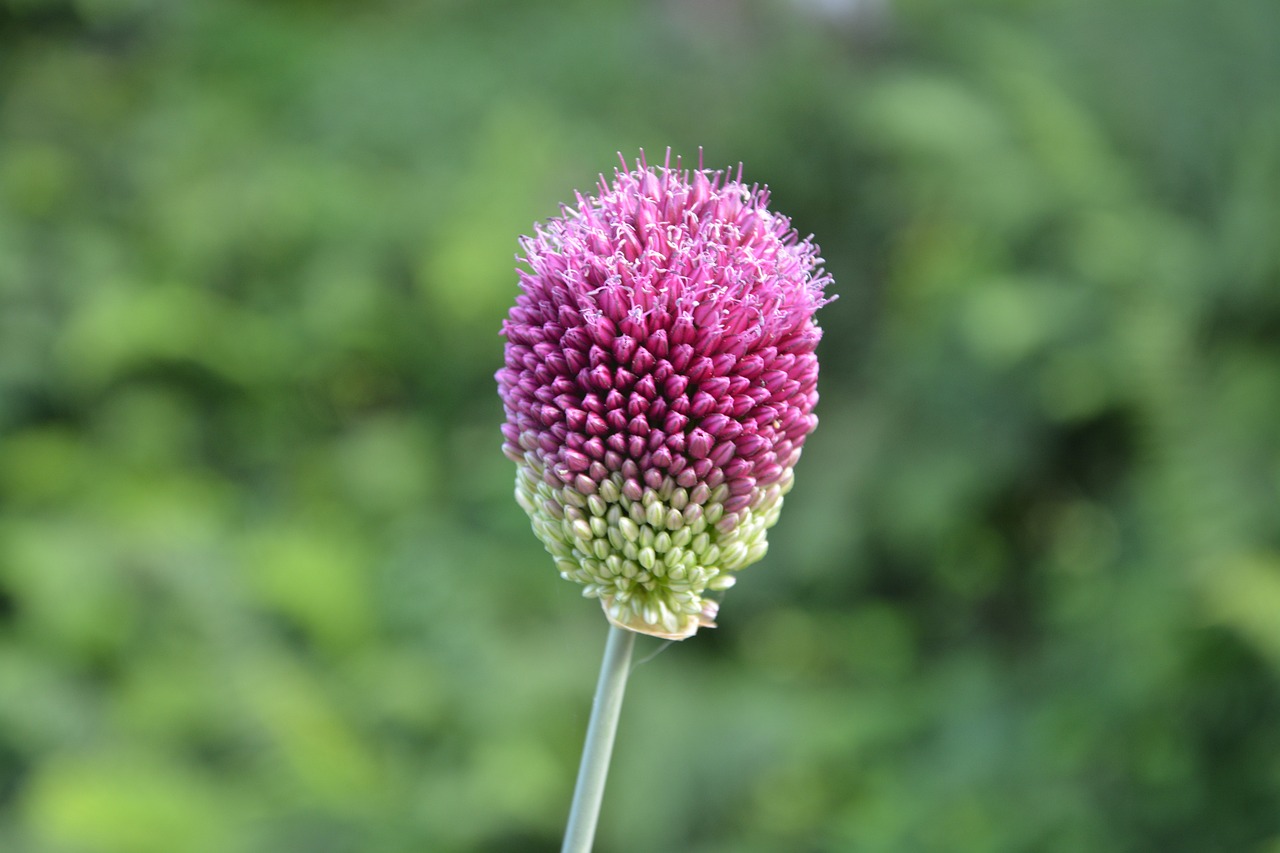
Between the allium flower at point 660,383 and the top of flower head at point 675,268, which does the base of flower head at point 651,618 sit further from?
the top of flower head at point 675,268

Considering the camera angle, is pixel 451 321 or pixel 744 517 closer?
pixel 744 517

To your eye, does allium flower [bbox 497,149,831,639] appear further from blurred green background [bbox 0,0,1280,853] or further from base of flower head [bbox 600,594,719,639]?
blurred green background [bbox 0,0,1280,853]

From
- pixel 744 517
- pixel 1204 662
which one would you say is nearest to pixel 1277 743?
pixel 1204 662

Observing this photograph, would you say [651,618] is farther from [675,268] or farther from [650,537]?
[675,268]

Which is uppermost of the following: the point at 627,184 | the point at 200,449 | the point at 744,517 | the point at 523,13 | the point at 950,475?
the point at 523,13

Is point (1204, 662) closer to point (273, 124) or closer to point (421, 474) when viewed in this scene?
point (421, 474)

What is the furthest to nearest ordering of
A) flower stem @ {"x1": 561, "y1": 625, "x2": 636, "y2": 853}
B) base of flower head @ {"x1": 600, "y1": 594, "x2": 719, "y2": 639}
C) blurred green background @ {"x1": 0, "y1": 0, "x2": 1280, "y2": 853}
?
1. blurred green background @ {"x1": 0, "y1": 0, "x2": 1280, "y2": 853}
2. base of flower head @ {"x1": 600, "y1": 594, "x2": 719, "y2": 639}
3. flower stem @ {"x1": 561, "y1": 625, "x2": 636, "y2": 853}

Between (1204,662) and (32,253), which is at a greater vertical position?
(32,253)

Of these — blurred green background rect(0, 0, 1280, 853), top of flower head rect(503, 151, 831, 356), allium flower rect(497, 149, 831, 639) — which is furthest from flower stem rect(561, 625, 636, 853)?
blurred green background rect(0, 0, 1280, 853)
